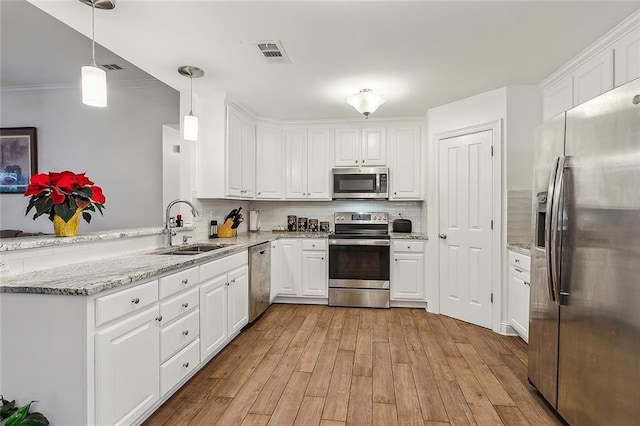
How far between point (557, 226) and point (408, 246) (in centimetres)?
232

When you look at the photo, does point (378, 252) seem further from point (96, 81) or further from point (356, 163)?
point (96, 81)

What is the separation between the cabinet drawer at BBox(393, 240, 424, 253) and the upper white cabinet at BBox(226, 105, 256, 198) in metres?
1.92

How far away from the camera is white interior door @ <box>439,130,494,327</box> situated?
3479 millimetres

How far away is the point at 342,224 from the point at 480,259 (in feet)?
6.09

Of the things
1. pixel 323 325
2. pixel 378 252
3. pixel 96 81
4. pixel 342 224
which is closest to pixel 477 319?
pixel 378 252

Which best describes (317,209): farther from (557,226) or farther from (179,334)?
(557,226)

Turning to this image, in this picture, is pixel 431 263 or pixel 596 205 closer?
pixel 596 205

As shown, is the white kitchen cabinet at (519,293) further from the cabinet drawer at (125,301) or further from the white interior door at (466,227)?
the cabinet drawer at (125,301)

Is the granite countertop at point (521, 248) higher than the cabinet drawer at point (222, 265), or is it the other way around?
the granite countertop at point (521, 248)

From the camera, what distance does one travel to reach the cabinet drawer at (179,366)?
6.64 ft

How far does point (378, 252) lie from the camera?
4117 millimetres

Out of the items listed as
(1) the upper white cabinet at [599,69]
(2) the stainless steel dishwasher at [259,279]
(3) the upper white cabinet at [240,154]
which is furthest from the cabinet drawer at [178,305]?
(1) the upper white cabinet at [599,69]

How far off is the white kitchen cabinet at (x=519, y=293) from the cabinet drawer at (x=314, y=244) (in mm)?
2039

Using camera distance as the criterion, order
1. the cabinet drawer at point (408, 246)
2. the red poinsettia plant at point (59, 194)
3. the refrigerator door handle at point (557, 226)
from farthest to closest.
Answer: the cabinet drawer at point (408, 246) → the red poinsettia plant at point (59, 194) → the refrigerator door handle at point (557, 226)
